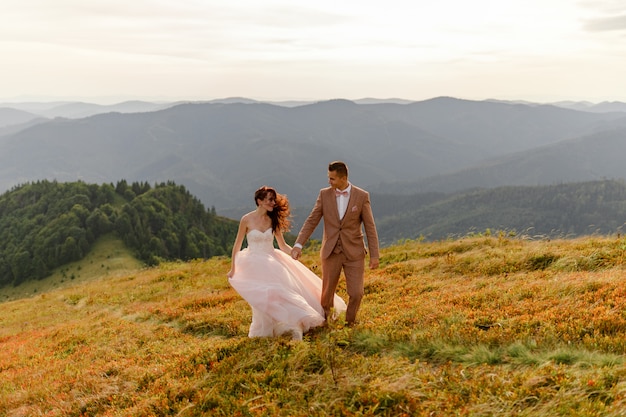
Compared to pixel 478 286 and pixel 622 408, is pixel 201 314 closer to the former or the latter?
pixel 478 286

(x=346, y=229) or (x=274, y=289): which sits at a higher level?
(x=346, y=229)

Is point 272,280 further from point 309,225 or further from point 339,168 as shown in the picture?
point 339,168

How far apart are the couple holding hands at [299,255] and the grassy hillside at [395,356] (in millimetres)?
588

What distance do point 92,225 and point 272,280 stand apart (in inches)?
4400

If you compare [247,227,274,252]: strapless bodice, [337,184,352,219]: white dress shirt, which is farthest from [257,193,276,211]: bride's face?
[337,184,352,219]: white dress shirt

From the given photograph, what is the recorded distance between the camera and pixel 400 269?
56.4ft

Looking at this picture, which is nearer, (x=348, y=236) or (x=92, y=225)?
(x=348, y=236)

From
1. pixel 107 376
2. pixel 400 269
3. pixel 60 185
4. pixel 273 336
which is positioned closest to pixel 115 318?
pixel 107 376

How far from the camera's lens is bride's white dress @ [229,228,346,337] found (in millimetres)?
9867

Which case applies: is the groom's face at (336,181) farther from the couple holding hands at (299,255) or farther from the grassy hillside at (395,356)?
the grassy hillside at (395,356)

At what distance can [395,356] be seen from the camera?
831 centimetres

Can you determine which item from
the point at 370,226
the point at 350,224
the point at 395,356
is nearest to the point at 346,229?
the point at 350,224

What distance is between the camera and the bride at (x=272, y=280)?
989cm

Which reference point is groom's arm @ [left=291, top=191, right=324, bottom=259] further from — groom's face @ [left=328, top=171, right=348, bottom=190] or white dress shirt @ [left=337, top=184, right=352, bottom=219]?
groom's face @ [left=328, top=171, right=348, bottom=190]
